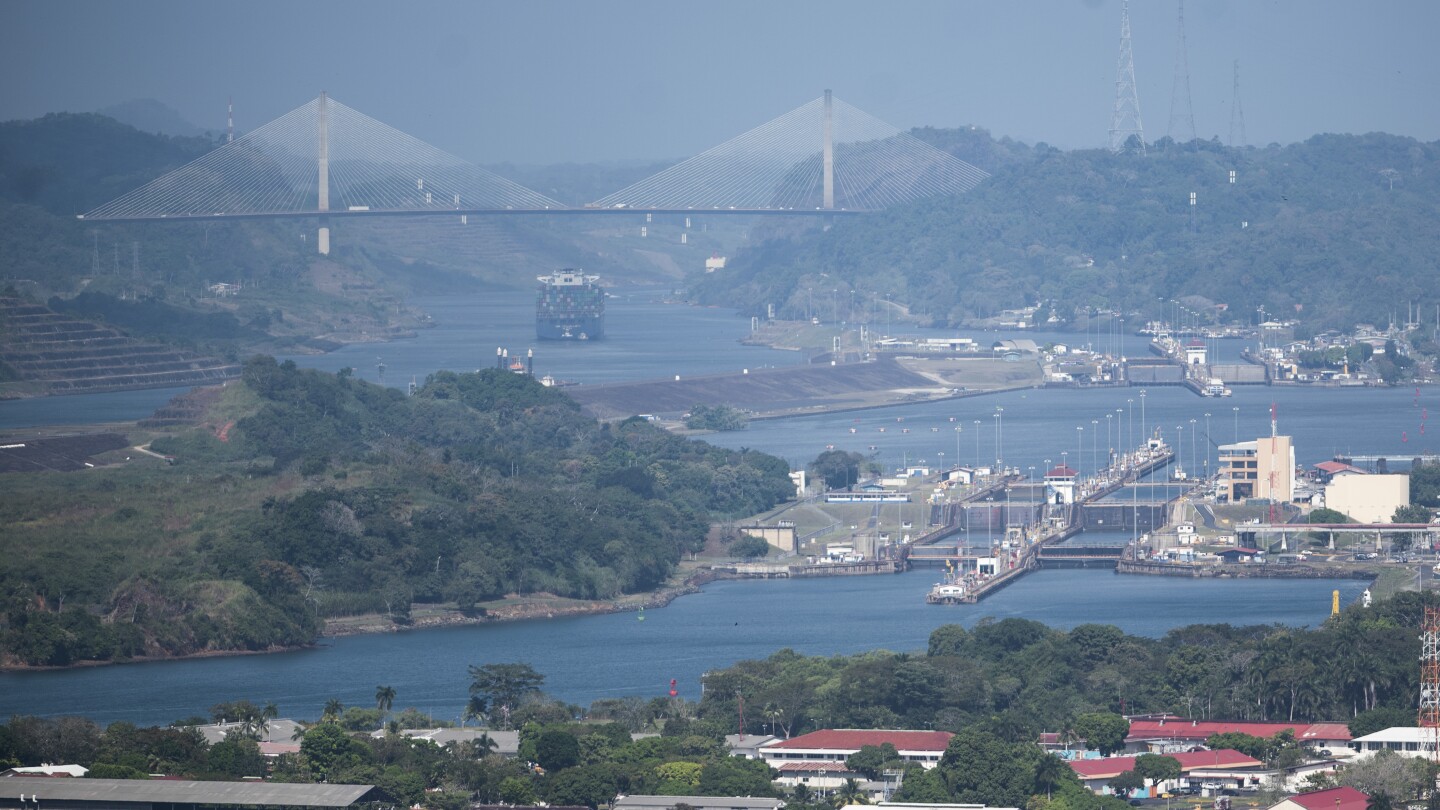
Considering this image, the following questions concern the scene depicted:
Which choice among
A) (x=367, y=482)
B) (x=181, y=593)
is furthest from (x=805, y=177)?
(x=181, y=593)

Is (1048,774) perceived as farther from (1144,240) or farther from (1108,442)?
(1144,240)

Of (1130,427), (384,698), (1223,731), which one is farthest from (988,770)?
(1130,427)

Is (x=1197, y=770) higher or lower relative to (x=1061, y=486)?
lower

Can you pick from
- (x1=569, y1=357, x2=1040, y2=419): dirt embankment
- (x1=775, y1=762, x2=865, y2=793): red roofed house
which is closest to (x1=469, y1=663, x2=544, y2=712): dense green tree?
(x1=775, y1=762, x2=865, y2=793): red roofed house

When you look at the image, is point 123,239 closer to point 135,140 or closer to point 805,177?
point 135,140

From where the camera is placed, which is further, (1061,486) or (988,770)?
(1061,486)

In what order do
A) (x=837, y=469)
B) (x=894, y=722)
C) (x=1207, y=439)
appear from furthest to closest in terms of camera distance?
1. (x=1207, y=439)
2. (x=837, y=469)
3. (x=894, y=722)
